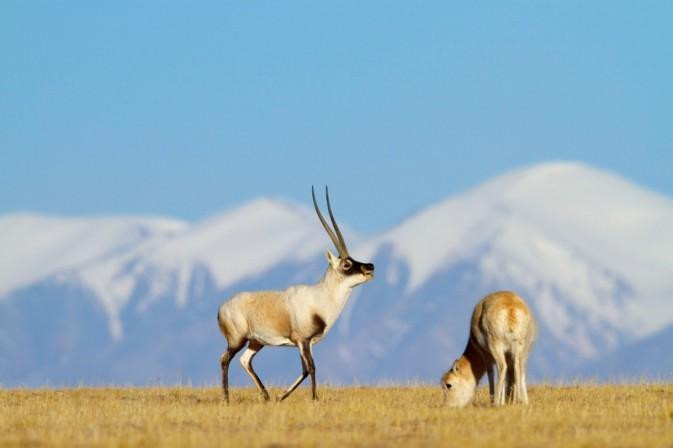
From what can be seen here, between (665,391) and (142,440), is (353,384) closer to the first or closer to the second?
(665,391)

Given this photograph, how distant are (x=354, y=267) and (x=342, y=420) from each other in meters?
5.27

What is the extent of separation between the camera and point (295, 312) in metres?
27.1

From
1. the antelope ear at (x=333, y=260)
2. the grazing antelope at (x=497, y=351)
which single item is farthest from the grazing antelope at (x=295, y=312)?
the grazing antelope at (x=497, y=351)

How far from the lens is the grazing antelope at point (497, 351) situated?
2458cm

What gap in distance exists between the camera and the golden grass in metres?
19.6

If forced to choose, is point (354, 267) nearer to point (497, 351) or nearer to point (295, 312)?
point (295, 312)

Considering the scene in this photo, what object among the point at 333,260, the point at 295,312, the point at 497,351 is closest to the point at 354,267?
the point at 333,260

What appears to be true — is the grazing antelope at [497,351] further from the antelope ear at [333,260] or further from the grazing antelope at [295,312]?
the antelope ear at [333,260]

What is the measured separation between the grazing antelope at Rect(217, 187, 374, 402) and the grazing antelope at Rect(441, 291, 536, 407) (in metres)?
2.55

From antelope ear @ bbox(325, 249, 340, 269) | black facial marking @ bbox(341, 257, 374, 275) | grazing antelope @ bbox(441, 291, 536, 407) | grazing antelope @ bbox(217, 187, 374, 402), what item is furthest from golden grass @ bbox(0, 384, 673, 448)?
antelope ear @ bbox(325, 249, 340, 269)

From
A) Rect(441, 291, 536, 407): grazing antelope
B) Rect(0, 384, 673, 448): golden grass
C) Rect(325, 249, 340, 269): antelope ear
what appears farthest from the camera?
Rect(325, 249, 340, 269): antelope ear

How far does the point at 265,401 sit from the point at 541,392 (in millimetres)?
4803

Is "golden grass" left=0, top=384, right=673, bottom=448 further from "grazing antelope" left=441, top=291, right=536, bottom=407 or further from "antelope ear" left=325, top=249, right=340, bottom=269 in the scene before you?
"antelope ear" left=325, top=249, right=340, bottom=269

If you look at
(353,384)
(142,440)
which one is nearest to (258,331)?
(353,384)
